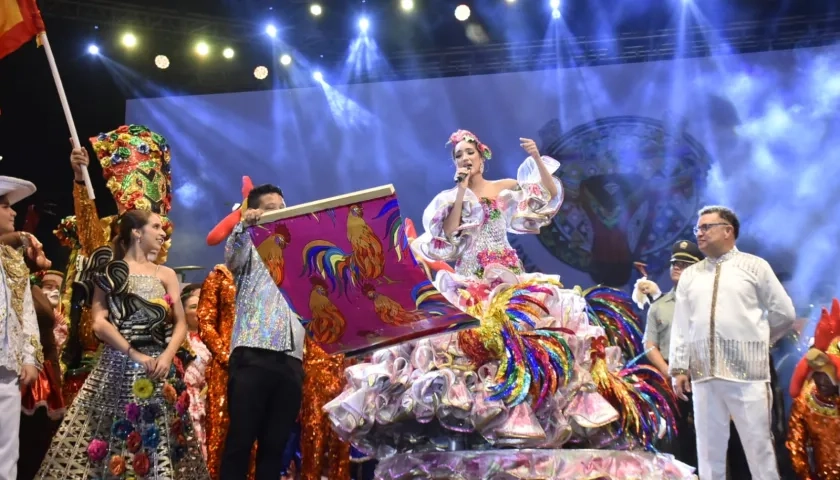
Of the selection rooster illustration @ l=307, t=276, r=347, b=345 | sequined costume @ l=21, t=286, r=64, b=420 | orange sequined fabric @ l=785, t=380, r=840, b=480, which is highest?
rooster illustration @ l=307, t=276, r=347, b=345

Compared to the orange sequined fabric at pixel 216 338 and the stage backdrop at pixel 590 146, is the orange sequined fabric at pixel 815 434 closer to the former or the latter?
the stage backdrop at pixel 590 146

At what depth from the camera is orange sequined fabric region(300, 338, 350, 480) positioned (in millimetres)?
4152

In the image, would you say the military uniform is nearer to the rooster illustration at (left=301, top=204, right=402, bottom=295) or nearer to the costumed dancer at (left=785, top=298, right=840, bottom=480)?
the costumed dancer at (left=785, top=298, right=840, bottom=480)

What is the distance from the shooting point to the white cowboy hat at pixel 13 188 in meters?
3.47

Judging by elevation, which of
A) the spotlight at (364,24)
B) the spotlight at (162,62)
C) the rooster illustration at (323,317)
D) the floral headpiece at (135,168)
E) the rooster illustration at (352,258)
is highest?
the spotlight at (364,24)

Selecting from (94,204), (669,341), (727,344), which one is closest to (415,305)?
(94,204)

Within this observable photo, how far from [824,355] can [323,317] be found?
2.98 m

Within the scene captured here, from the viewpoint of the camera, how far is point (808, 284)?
6766mm

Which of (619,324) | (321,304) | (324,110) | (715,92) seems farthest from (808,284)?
(321,304)

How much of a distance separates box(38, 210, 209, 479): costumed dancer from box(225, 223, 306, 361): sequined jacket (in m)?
0.38

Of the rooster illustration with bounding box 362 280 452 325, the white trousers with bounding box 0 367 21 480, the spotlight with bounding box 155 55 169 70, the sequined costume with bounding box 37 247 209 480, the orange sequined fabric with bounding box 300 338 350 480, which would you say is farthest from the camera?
the spotlight with bounding box 155 55 169 70

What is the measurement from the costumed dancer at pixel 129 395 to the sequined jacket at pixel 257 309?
379mm

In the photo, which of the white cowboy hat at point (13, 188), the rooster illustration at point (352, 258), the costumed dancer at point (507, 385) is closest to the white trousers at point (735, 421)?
the costumed dancer at point (507, 385)

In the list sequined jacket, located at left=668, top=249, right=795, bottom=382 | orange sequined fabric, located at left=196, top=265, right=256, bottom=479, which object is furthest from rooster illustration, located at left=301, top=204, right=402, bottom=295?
sequined jacket, located at left=668, top=249, right=795, bottom=382
